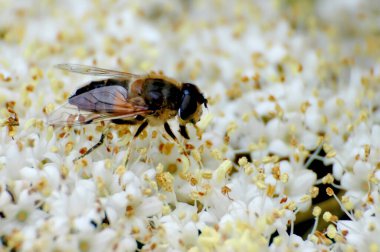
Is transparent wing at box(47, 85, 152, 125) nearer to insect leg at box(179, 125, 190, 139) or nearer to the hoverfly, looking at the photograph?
the hoverfly

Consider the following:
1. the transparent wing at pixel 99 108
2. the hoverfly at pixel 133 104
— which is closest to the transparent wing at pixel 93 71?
the hoverfly at pixel 133 104

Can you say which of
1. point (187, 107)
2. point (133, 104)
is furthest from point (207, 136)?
point (133, 104)

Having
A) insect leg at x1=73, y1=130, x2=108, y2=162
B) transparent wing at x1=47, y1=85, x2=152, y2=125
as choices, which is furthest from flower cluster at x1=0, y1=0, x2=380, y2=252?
transparent wing at x1=47, y1=85, x2=152, y2=125

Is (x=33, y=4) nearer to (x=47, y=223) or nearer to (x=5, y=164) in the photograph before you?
(x=5, y=164)

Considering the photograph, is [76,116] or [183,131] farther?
[183,131]

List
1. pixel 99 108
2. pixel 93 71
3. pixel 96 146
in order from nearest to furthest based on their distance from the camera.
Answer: pixel 99 108 → pixel 96 146 → pixel 93 71

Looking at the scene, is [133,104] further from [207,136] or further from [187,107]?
[207,136]

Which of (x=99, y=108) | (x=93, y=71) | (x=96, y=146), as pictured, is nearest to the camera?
(x=99, y=108)

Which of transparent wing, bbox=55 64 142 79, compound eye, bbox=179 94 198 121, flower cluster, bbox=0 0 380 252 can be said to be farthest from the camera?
transparent wing, bbox=55 64 142 79
